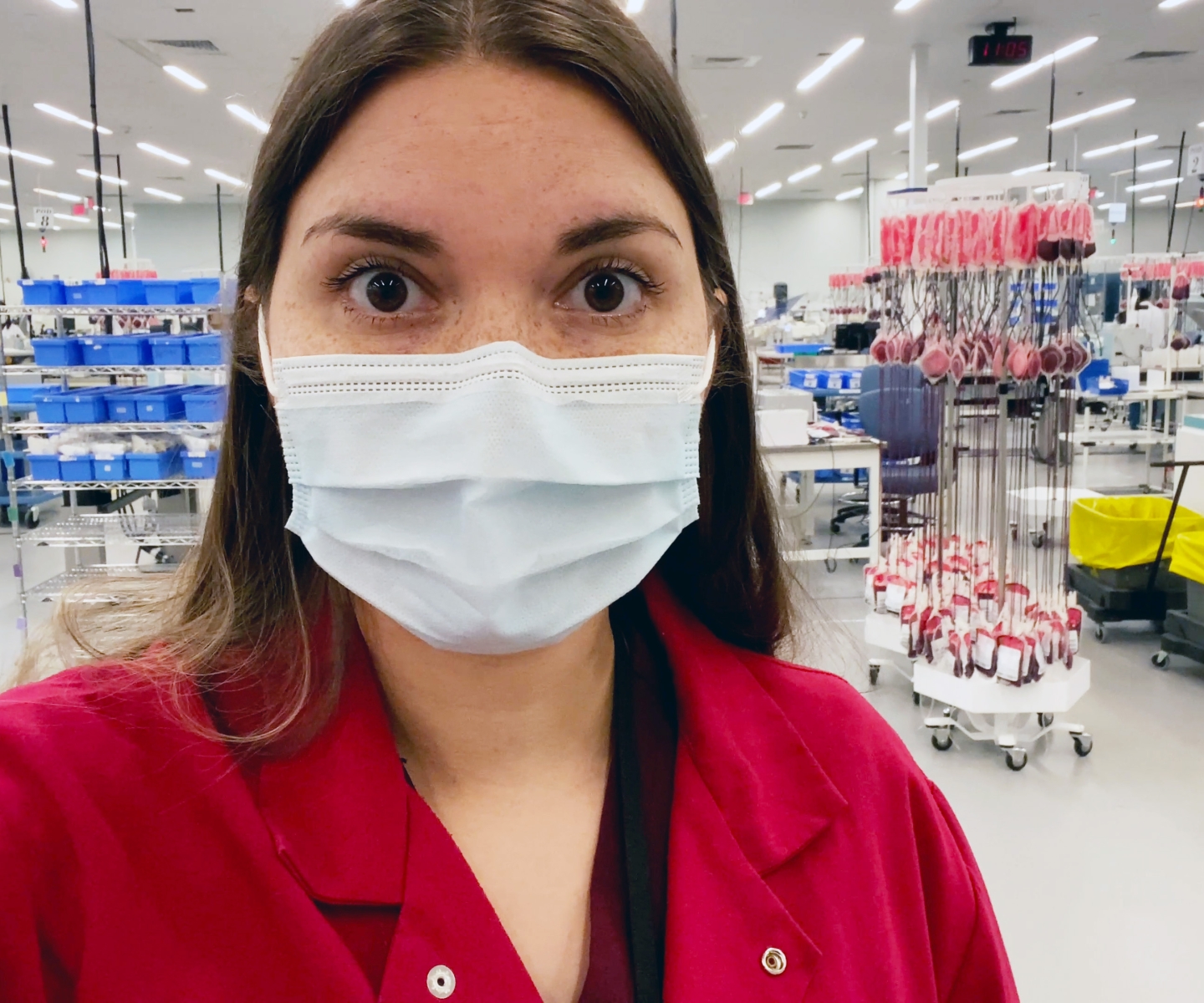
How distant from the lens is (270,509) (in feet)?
3.42

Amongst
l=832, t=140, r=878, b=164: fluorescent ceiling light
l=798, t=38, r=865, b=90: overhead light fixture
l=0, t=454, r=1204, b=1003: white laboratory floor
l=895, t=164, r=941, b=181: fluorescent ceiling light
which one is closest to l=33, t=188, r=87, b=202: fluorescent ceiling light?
l=832, t=140, r=878, b=164: fluorescent ceiling light

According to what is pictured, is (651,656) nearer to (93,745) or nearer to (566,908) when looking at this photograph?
(566,908)

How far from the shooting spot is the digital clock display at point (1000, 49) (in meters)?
7.36

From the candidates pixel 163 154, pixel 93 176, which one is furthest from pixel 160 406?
pixel 93 176

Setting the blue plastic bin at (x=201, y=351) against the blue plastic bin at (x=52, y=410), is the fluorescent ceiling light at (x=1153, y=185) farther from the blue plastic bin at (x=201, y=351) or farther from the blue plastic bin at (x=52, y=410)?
the blue plastic bin at (x=52, y=410)

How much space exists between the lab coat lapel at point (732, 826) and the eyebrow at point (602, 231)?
47cm

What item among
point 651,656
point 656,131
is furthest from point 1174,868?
point 656,131

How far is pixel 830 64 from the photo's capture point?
8.43 meters

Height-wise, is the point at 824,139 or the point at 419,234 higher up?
the point at 824,139

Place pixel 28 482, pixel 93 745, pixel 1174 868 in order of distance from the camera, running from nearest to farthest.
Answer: pixel 93 745 < pixel 1174 868 < pixel 28 482

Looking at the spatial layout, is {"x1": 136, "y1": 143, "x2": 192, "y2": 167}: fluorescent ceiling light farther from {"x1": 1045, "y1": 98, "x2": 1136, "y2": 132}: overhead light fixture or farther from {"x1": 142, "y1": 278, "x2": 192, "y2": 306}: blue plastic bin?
{"x1": 1045, "y1": 98, "x2": 1136, "y2": 132}: overhead light fixture

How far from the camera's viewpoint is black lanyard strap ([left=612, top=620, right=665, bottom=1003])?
0.86 meters

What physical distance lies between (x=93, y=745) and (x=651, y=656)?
59cm

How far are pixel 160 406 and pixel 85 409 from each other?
392mm
